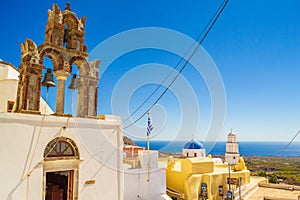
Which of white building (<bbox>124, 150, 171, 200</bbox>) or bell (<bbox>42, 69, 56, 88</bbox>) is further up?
bell (<bbox>42, 69, 56, 88</bbox>)

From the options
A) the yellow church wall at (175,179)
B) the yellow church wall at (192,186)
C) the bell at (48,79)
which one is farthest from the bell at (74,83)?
the yellow church wall at (175,179)

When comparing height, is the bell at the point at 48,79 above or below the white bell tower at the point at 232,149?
above

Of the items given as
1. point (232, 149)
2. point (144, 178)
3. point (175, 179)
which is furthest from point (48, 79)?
point (232, 149)

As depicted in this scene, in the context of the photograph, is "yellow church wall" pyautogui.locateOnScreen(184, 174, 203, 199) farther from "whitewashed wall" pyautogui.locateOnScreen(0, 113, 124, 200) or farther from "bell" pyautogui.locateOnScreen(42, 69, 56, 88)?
"bell" pyautogui.locateOnScreen(42, 69, 56, 88)

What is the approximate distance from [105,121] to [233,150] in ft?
56.0

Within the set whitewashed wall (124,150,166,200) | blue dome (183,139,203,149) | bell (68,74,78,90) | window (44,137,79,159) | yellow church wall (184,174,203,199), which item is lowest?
yellow church wall (184,174,203,199)

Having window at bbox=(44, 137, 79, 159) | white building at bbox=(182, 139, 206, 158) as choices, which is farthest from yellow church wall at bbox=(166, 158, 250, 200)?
window at bbox=(44, 137, 79, 159)

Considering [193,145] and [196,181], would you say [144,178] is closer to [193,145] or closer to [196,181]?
[196,181]

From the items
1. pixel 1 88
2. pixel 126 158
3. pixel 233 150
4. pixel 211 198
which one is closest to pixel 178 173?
pixel 211 198

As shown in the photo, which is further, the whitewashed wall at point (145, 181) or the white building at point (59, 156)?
the whitewashed wall at point (145, 181)

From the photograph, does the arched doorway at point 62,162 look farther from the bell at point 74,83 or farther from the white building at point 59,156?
the bell at point 74,83

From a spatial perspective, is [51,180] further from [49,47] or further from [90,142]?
[49,47]

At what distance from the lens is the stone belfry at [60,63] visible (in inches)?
261

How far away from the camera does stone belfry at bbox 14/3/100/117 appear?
664 centimetres
